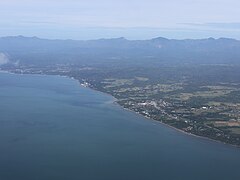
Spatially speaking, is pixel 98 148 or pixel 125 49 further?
pixel 125 49

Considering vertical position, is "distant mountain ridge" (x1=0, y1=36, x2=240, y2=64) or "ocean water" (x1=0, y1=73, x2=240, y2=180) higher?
"distant mountain ridge" (x1=0, y1=36, x2=240, y2=64)

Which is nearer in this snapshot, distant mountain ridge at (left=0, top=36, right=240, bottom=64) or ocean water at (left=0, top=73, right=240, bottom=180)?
ocean water at (left=0, top=73, right=240, bottom=180)

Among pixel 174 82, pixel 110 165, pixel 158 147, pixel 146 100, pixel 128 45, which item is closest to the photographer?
pixel 110 165

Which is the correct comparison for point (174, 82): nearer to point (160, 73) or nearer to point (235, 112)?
point (160, 73)

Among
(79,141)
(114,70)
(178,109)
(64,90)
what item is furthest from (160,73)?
(79,141)

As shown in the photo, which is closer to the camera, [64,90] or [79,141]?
[79,141]

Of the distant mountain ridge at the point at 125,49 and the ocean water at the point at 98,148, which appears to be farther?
the distant mountain ridge at the point at 125,49

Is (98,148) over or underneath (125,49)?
underneath

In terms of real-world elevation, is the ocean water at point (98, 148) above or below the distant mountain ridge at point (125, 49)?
below
